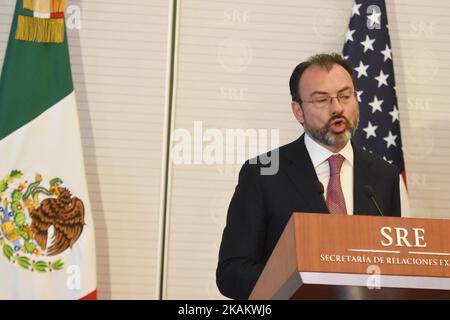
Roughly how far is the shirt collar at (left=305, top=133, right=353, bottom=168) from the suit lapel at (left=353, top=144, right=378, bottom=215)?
0.09ft

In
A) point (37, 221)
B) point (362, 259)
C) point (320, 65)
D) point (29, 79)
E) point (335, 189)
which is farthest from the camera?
point (29, 79)

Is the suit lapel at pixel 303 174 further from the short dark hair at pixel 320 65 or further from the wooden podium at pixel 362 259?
the wooden podium at pixel 362 259

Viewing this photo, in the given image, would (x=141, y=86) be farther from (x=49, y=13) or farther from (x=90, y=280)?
(x=90, y=280)

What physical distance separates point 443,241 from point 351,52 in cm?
288

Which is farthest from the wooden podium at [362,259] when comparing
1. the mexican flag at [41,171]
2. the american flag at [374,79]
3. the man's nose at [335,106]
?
the american flag at [374,79]

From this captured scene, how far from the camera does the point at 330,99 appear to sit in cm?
310

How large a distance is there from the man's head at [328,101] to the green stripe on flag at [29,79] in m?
1.76

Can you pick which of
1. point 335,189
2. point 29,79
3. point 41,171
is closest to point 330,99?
point 335,189

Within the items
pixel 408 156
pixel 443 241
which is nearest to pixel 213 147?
pixel 408 156

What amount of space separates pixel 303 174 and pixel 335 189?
13 centimetres

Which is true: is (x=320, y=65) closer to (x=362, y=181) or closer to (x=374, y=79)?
(x=362, y=181)

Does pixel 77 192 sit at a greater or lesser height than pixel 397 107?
lesser

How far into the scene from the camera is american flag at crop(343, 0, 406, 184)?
459cm

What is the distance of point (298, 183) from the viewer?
2951 millimetres
